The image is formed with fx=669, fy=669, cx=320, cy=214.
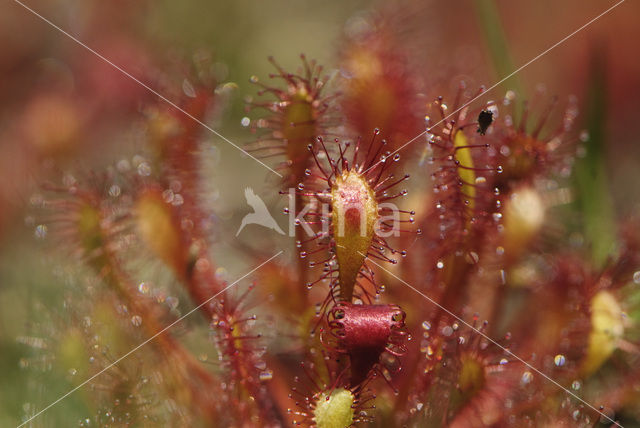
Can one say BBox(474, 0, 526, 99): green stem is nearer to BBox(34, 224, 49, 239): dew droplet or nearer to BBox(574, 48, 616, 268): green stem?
BBox(574, 48, 616, 268): green stem

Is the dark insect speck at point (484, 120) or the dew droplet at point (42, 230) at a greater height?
the dark insect speck at point (484, 120)

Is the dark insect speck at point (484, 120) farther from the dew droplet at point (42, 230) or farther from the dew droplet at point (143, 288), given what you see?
the dew droplet at point (42, 230)

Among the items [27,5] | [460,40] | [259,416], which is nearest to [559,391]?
[259,416]

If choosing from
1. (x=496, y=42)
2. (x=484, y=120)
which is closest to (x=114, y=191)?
(x=484, y=120)

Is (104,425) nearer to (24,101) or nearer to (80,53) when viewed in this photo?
(24,101)

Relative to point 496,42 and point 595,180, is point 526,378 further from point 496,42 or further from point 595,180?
point 496,42

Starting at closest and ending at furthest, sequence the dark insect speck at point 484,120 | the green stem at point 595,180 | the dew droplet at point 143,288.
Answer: the dark insect speck at point 484,120 < the dew droplet at point 143,288 < the green stem at point 595,180

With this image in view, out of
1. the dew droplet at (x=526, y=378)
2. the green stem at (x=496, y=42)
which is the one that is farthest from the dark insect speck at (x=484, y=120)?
the green stem at (x=496, y=42)

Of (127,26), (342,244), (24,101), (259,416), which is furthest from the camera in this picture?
(127,26)

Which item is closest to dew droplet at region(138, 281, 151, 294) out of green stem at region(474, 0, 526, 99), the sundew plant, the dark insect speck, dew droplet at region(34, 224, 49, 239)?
the sundew plant
